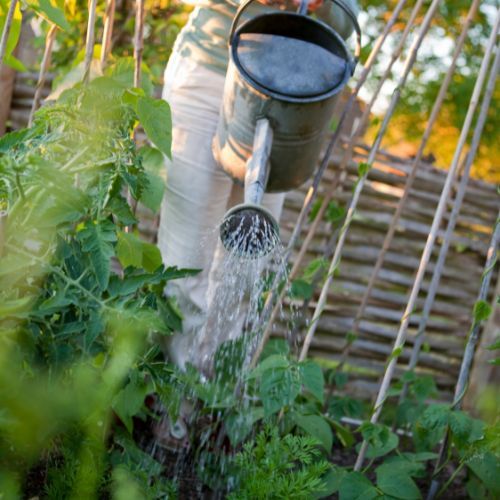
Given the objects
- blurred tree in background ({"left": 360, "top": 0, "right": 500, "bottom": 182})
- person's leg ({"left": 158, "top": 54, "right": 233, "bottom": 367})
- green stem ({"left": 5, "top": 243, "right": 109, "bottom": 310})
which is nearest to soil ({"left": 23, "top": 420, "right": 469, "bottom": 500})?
person's leg ({"left": 158, "top": 54, "right": 233, "bottom": 367})

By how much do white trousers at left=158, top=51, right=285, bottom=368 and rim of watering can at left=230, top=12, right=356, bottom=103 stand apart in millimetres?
317

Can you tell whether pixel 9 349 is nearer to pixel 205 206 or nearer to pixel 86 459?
pixel 86 459

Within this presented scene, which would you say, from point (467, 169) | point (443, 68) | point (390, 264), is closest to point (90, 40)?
point (467, 169)

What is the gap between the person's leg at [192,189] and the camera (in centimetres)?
188

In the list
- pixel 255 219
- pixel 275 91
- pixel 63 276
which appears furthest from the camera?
pixel 275 91

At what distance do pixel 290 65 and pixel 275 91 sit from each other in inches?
2.6

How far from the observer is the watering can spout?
143 centimetres

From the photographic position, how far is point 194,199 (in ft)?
6.23

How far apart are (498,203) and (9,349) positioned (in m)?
3.12

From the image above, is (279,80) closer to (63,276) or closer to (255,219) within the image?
(255,219)

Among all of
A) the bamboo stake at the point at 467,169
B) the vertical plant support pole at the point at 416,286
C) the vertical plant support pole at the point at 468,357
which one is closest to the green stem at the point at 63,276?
the vertical plant support pole at the point at 416,286

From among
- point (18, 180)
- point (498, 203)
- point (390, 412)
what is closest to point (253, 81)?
point (18, 180)

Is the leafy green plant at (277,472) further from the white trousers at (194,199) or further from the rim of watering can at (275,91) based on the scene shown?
the rim of watering can at (275,91)

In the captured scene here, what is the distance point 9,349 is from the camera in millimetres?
1077
